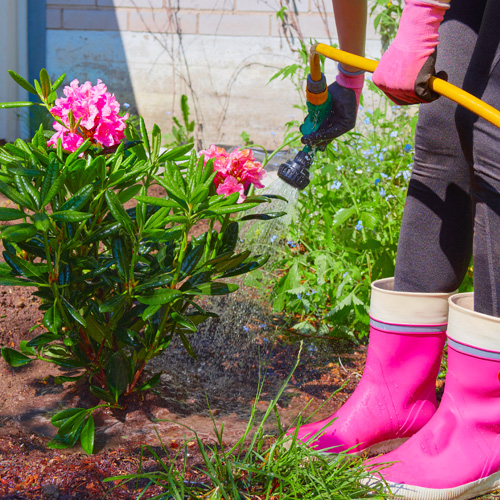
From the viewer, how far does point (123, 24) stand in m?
4.84

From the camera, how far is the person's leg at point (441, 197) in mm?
1395

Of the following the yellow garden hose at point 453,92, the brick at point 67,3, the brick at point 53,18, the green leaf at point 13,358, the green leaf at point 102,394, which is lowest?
the green leaf at point 102,394

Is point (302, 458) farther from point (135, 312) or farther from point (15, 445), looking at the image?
point (15, 445)

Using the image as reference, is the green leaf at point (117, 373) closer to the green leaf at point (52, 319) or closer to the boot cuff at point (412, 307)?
the green leaf at point (52, 319)

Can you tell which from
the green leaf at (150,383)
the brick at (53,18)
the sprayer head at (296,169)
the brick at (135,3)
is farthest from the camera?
the brick at (53,18)

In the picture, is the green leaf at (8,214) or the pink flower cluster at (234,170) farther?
the pink flower cluster at (234,170)

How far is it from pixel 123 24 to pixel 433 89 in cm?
417

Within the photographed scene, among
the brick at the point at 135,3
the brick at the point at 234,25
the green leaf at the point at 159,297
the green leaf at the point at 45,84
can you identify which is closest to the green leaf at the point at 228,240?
the green leaf at the point at 159,297

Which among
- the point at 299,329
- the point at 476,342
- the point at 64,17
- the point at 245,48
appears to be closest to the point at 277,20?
the point at 245,48

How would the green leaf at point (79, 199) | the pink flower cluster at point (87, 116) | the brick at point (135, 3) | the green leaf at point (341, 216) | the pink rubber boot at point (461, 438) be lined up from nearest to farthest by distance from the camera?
the green leaf at point (79, 199) → the pink rubber boot at point (461, 438) → the pink flower cluster at point (87, 116) → the green leaf at point (341, 216) → the brick at point (135, 3)

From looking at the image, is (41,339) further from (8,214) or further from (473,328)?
(473,328)

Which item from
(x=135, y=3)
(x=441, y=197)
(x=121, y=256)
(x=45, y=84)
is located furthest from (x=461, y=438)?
(x=135, y=3)

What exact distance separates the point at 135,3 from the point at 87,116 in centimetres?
373

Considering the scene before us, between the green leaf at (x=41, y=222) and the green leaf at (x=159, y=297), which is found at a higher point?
the green leaf at (x=41, y=222)
